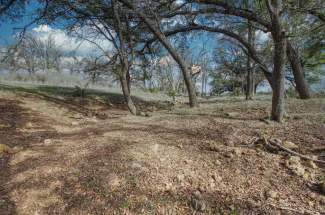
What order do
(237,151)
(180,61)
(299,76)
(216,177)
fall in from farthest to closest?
(299,76) < (180,61) < (237,151) < (216,177)

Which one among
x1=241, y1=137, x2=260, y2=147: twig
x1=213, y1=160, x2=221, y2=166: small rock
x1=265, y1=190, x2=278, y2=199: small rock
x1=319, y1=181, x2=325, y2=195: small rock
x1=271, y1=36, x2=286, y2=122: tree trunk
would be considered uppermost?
x1=271, y1=36, x2=286, y2=122: tree trunk

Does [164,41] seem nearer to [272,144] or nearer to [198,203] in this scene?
[272,144]

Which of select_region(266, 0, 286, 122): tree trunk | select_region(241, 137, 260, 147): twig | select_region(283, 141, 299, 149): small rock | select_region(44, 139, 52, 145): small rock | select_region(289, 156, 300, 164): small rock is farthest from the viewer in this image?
select_region(266, 0, 286, 122): tree trunk

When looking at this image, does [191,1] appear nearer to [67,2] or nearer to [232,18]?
[232,18]

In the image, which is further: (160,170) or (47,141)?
(47,141)

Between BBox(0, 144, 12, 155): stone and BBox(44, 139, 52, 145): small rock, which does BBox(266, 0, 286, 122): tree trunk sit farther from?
BBox(0, 144, 12, 155): stone

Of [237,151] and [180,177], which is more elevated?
[237,151]

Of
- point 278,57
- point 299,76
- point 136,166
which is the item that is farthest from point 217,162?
point 299,76

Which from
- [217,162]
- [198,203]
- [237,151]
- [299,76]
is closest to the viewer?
[198,203]

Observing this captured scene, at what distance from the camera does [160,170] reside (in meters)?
2.27

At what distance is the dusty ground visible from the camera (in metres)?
1.84

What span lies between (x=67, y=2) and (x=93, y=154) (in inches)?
133

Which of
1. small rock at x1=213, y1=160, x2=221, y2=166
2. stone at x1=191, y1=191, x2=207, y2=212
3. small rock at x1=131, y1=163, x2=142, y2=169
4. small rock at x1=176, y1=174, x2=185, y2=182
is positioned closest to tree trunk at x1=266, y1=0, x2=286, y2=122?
small rock at x1=213, y1=160, x2=221, y2=166

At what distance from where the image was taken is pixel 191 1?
523 cm
